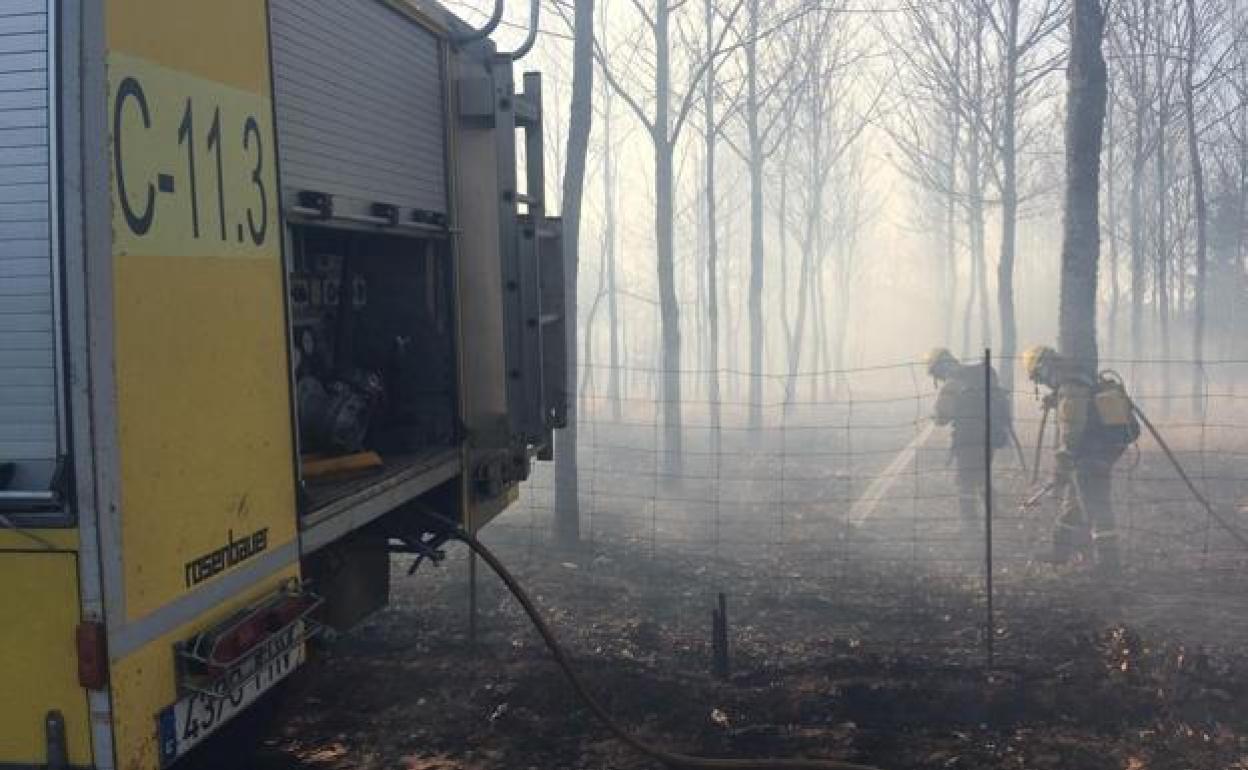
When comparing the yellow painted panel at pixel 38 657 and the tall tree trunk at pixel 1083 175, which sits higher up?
the tall tree trunk at pixel 1083 175

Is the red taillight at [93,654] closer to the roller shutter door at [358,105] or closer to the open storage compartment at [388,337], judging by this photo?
the roller shutter door at [358,105]

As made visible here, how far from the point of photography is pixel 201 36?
106 inches

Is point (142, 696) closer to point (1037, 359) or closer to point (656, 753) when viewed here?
point (656, 753)

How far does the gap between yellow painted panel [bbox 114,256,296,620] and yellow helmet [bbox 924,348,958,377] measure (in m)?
7.80

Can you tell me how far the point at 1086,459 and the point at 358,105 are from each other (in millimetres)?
A: 6076

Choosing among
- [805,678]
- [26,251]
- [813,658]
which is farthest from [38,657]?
[813,658]

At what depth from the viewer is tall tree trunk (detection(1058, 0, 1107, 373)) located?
8.36 meters

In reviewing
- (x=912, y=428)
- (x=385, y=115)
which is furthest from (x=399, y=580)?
(x=912, y=428)

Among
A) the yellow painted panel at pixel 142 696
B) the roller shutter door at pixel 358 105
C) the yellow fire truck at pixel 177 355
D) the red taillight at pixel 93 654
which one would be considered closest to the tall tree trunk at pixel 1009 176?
the roller shutter door at pixel 358 105

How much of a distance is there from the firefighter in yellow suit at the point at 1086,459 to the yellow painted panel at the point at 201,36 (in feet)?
21.3

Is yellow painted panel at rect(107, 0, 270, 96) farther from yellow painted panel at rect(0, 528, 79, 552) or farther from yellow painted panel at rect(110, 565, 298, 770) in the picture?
yellow painted panel at rect(110, 565, 298, 770)

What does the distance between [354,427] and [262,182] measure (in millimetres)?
1377

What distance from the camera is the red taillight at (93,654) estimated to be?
2238mm

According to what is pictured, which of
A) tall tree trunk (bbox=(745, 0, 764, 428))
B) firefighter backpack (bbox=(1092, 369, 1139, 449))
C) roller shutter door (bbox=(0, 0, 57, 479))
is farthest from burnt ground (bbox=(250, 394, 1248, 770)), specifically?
tall tree trunk (bbox=(745, 0, 764, 428))
